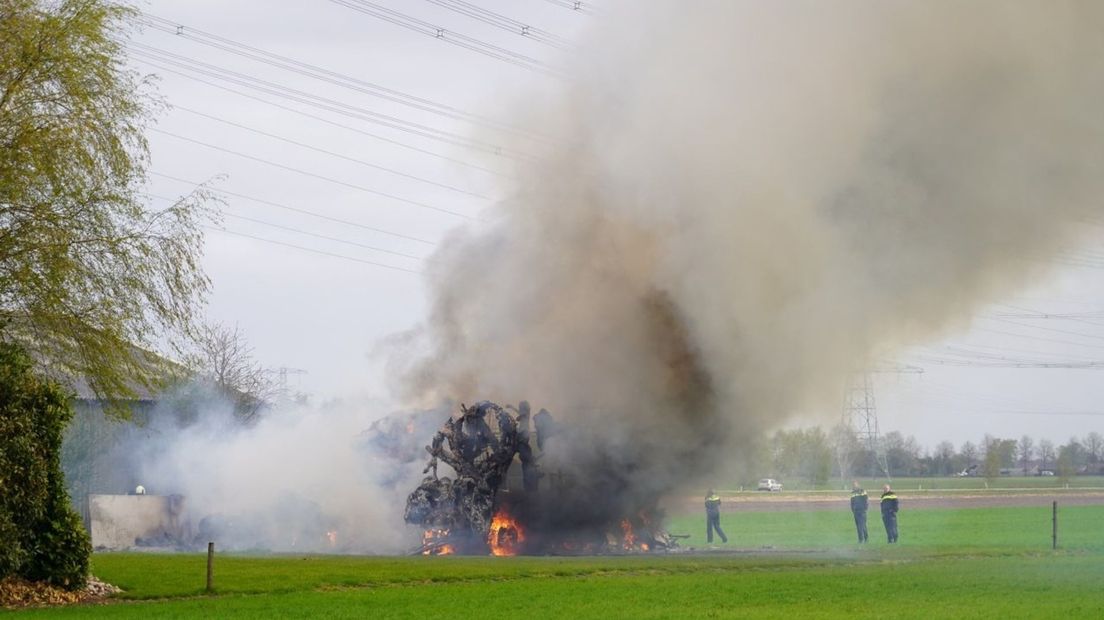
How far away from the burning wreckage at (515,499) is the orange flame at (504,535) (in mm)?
32

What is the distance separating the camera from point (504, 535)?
43781mm

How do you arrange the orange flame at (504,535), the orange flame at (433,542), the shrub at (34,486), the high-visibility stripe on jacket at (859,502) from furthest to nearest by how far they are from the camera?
the high-visibility stripe on jacket at (859,502), the orange flame at (504,535), the orange flame at (433,542), the shrub at (34,486)

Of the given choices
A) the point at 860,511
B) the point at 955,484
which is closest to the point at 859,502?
the point at 860,511

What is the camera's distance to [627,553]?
42.2 meters

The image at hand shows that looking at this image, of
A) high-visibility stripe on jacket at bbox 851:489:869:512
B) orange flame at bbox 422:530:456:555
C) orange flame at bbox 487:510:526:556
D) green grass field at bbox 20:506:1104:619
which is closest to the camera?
green grass field at bbox 20:506:1104:619

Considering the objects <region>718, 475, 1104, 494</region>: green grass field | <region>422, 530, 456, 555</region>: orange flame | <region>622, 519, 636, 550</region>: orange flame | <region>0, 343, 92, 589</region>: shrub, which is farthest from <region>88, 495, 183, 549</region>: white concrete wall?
<region>718, 475, 1104, 494</region>: green grass field

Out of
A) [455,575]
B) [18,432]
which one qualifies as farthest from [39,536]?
[455,575]

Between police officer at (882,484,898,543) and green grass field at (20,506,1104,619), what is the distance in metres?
1.77

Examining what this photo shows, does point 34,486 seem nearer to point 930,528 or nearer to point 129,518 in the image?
point 129,518

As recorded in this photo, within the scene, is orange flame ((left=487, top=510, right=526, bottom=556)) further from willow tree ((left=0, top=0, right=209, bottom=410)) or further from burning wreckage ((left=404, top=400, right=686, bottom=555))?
willow tree ((left=0, top=0, right=209, bottom=410))

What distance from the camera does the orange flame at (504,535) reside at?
1705 inches

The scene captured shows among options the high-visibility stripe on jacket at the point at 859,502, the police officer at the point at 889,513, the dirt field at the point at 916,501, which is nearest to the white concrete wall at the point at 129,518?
the high-visibility stripe on jacket at the point at 859,502

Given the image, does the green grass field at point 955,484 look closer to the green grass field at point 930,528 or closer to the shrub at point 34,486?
the green grass field at point 930,528

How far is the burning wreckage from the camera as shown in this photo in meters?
43.9
